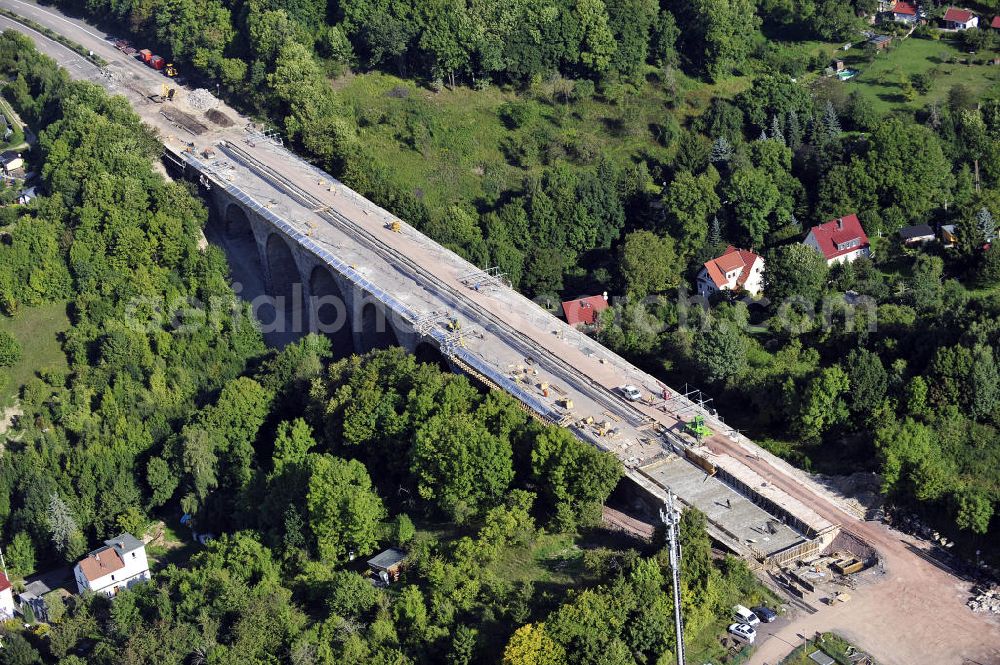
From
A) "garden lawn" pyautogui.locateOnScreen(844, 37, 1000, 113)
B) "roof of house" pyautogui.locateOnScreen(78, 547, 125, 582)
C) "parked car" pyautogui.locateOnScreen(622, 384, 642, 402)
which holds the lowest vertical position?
"roof of house" pyautogui.locateOnScreen(78, 547, 125, 582)

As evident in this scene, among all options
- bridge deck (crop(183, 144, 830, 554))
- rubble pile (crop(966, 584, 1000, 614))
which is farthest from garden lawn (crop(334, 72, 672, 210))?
rubble pile (crop(966, 584, 1000, 614))

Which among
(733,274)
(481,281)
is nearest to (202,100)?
(481,281)

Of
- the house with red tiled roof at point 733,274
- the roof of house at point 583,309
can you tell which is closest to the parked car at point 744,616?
the roof of house at point 583,309

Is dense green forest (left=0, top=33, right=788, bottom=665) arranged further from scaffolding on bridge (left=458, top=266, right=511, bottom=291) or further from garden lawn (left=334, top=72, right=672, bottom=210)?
garden lawn (left=334, top=72, right=672, bottom=210)

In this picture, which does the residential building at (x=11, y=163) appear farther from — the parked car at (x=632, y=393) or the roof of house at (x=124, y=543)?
the parked car at (x=632, y=393)

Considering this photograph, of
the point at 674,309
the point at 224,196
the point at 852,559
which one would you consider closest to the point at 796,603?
the point at 852,559

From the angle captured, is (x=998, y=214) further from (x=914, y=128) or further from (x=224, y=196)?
(x=224, y=196)

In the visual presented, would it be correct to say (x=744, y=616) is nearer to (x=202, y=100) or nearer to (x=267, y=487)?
(x=267, y=487)
